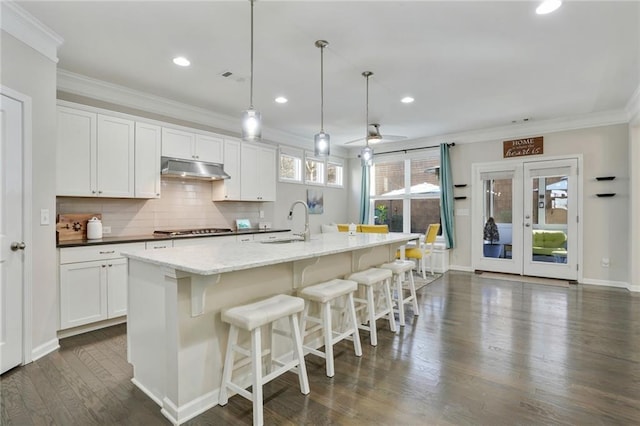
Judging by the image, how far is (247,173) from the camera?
17.2 feet

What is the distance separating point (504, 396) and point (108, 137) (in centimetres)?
438

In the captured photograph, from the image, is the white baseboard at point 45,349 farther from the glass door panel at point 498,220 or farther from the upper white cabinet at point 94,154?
the glass door panel at point 498,220

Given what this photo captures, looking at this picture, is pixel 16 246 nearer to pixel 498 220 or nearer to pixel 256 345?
pixel 256 345

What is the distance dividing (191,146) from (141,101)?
0.80m

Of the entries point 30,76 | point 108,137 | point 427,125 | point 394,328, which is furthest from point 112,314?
point 427,125

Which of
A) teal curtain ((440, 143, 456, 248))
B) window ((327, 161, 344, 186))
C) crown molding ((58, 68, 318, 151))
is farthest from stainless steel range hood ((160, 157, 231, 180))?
teal curtain ((440, 143, 456, 248))

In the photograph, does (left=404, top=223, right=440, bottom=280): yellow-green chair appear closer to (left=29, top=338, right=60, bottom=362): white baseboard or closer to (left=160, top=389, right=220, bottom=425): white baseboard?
(left=160, top=389, right=220, bottom=425): white baseboard

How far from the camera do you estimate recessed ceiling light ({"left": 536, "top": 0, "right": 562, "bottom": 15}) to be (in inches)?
92.4

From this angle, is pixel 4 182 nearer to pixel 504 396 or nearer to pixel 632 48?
pixel 504 396

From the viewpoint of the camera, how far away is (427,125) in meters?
5.82

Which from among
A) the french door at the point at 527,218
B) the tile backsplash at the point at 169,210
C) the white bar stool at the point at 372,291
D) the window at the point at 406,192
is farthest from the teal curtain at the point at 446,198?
the tile backsplash at the point at 169,210

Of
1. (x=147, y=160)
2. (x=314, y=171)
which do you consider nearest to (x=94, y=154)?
(x=147, y=160)

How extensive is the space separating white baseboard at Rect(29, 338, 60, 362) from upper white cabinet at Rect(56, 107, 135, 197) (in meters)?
1.45

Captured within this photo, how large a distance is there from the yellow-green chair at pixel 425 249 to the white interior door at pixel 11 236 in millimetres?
4990
